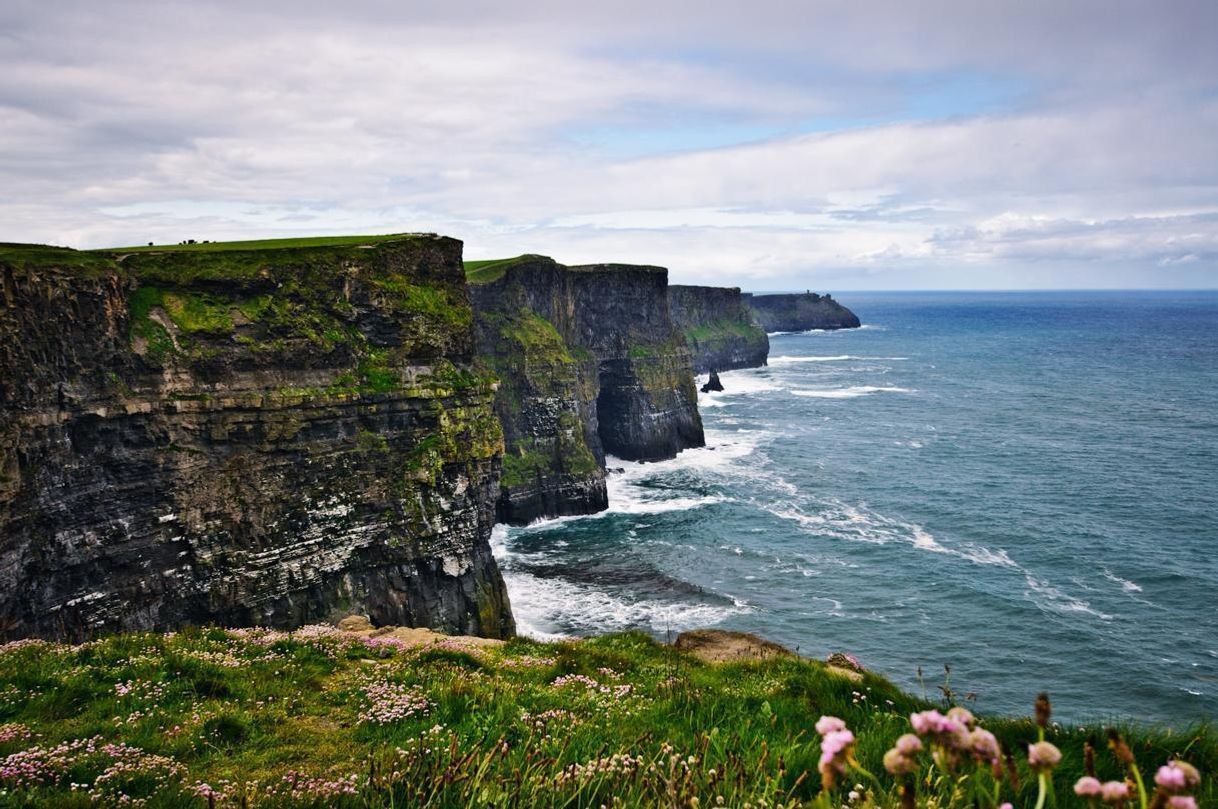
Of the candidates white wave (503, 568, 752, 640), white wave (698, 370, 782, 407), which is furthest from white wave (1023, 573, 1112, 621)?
white wave (698, 370, 782, 407)

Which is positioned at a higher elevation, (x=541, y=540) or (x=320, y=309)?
(x=320, y=309)

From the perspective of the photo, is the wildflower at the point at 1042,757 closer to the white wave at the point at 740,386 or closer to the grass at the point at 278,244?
the grass at the point at 278,244

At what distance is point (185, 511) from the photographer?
30.9 meters

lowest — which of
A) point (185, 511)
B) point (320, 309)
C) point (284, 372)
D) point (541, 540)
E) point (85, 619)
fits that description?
point (541, 540)

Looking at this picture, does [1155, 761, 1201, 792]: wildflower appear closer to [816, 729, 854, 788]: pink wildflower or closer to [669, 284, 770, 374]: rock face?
[816, 729, 854, 788]: pink wildflower

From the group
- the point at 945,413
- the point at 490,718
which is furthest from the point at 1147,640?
the point at 945,413

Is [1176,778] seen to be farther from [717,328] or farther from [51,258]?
[717,328]

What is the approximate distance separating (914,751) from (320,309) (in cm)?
3813

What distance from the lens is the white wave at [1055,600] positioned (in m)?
42.0

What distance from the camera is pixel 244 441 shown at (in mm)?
32906

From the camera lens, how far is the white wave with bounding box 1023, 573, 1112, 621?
42000mm

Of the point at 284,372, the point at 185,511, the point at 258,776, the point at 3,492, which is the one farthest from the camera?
the point at 284,372

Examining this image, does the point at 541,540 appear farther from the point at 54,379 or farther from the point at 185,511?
the point at 54,379

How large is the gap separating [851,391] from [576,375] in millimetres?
69486
